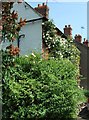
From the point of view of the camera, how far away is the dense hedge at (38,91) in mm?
8938

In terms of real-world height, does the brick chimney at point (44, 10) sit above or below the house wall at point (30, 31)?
above

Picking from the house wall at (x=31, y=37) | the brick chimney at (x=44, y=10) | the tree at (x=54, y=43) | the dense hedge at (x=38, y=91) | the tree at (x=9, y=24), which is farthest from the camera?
the brick chimney at (x=44, y=10)

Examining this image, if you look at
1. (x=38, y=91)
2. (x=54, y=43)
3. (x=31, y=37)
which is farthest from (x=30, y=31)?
(x=38, y=91)

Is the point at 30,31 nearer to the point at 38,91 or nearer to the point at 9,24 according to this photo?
the point at 38,91

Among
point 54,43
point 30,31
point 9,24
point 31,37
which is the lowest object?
point 54,43

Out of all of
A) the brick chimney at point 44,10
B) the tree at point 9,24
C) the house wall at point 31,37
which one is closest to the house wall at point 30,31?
the house wall at point 31,37

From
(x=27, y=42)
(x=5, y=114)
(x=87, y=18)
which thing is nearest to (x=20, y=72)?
(x=5, y=114)

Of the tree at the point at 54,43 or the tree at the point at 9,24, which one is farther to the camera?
the tree at the point at 54,43

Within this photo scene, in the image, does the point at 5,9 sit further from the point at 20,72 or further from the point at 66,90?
the point at 66,90

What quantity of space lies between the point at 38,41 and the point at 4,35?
5.73 metres

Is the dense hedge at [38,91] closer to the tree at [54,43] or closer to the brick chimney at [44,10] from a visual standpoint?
the tree at [54,43]

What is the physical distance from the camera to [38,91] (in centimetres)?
948

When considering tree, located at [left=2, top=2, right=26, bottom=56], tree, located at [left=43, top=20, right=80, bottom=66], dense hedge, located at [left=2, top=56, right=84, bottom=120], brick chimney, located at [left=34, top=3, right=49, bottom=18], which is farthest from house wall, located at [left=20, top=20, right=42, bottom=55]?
tree, located at [left=2, top=2, right=26, bottom=56]

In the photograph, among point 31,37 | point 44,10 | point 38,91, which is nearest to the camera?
point 38,91
